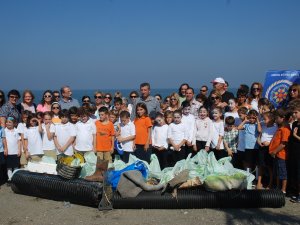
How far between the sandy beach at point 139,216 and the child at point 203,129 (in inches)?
87.6

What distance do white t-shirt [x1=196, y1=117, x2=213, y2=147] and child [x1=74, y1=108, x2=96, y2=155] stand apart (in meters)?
2.28

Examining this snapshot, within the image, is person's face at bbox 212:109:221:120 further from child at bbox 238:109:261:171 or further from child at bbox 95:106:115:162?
child at bbox 95:106:115:162

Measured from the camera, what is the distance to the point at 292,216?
19.2ft

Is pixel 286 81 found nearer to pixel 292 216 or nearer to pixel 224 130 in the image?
pixel 224 130

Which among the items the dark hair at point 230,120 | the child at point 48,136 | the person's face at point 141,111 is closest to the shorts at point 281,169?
the dark hair at point 230,120

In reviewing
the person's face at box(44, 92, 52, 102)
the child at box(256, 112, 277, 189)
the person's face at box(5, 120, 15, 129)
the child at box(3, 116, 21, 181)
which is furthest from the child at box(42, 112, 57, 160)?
the child at box(256, 112, 277, 189)

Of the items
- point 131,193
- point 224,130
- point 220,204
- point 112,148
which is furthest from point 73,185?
point 224,130

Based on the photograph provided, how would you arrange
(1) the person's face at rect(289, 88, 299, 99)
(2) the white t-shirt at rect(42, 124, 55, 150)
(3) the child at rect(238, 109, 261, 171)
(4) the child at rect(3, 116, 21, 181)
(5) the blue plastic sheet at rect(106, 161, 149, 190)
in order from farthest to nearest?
(2) the white t-shirt at rect(42, 124, 55, 150)
(4) the child at rect(3, 116, 21, 181)
(1) the person's face at rect(289, 88, 299, 99)
(3) the child at rect(238, 109, 261, 171)
(5) the blue plastic sheet at rect(106, 161, 149, 190)

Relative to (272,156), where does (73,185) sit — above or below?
below

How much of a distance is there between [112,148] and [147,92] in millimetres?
1529

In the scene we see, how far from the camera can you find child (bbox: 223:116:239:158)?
789 cm

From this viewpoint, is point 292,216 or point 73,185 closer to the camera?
point 292,216

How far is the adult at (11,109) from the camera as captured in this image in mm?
8367

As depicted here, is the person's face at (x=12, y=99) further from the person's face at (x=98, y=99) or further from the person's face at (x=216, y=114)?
the person's face at (x=216, y=114)
